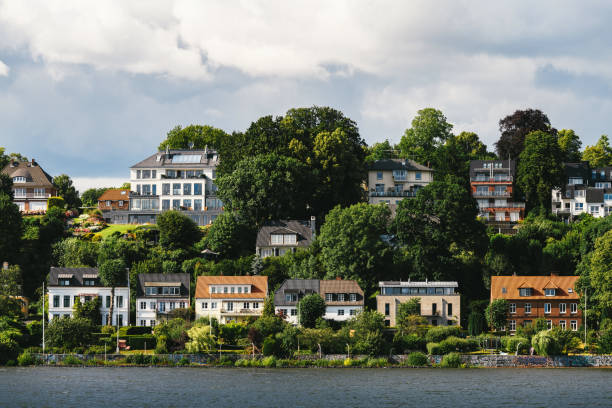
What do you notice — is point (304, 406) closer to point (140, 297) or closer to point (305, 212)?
point (140, 297)

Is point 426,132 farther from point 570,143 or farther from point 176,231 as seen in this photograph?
point 176,231

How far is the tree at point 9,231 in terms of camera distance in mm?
117125

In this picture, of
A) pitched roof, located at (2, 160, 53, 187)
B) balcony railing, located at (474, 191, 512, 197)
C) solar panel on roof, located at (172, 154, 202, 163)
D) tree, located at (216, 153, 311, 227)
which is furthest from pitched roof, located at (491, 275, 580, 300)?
pitched roof, located at (2, 160, 53, 187)

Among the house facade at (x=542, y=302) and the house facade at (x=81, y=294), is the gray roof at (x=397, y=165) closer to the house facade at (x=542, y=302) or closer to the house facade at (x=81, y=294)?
the house facade at (x=542, y=302)

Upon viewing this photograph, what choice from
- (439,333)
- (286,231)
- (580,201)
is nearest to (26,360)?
(286,231)

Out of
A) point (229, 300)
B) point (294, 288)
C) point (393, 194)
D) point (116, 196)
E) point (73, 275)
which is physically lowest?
point (229, 300)

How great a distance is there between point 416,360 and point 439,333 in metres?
4.21

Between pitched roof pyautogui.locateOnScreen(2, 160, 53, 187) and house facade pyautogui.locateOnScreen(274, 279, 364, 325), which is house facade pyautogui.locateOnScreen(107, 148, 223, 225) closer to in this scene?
pitched roof pyautogui.locateOnScreen(2, 160, 53, 187)

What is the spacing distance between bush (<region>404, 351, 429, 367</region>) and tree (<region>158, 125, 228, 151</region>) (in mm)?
69760

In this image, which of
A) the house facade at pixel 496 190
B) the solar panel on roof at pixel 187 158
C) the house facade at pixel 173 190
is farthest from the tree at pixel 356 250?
the solar panel on roof at pixel 187 158

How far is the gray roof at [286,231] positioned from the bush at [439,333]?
2665cm

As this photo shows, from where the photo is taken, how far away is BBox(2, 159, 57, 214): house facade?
147 metres

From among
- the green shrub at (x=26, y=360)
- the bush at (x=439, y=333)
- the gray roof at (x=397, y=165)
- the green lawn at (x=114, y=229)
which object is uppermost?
the gray roof at (x=397, y=165)

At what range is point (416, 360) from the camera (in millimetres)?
89625
